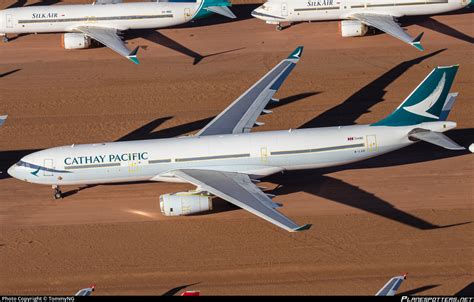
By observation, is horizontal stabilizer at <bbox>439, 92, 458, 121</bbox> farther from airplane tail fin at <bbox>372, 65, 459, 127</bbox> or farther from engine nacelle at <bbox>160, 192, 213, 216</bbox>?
engine nacelle at <bbox>160, 192, 213, 216</bbox>

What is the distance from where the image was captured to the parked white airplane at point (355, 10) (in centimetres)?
7119

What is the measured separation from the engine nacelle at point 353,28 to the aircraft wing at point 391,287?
31388mm

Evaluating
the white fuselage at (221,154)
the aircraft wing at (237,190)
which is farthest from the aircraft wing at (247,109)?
the aircraft wing at (237,190)

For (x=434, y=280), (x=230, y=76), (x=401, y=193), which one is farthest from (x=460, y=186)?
(x=230, y=76)

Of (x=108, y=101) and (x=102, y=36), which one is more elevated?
(x=102, y=36)

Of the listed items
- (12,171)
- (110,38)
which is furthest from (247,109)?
(110,38)

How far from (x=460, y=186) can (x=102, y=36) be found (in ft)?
103

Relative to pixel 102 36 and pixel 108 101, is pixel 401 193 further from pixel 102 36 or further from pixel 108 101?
pixel 102 36

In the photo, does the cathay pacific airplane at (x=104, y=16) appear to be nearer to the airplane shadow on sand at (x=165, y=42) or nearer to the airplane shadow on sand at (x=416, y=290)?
the airplane shadow on sand at (x=165, y=42)

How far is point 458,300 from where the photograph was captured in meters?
45.1

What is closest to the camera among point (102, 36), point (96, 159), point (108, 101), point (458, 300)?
point (458, 300)

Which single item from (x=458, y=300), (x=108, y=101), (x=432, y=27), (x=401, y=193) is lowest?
(x=458, y=300)

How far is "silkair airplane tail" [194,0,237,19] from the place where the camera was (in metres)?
71.5

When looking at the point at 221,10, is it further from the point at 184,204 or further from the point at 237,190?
the point at 237,190
